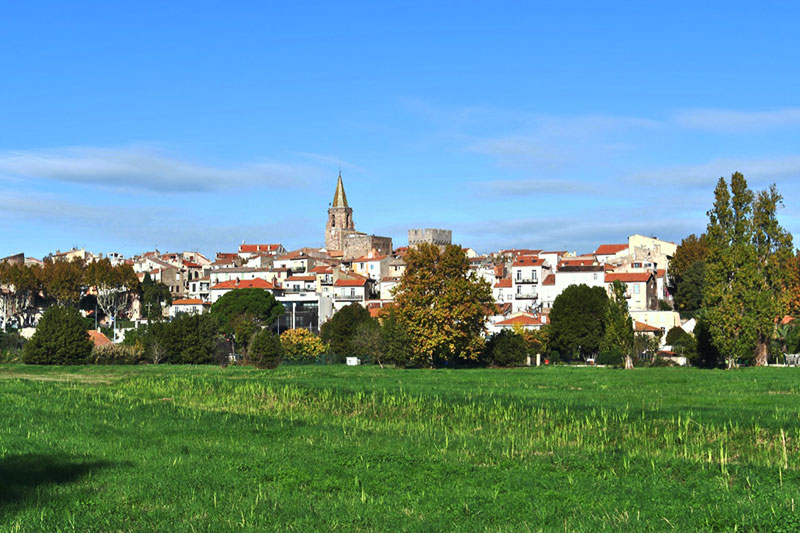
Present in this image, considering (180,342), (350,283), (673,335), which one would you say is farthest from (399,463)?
(350,283)

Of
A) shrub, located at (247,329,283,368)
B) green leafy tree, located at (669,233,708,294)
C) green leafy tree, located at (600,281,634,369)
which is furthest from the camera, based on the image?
green leafy tree, located at (669,233,708,294)

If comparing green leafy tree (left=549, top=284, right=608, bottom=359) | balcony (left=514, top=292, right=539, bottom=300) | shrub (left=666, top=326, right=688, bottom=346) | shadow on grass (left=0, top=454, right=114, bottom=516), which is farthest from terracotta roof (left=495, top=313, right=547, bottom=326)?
shadow on grass (left=0, top=454, right=114, bottom=516)

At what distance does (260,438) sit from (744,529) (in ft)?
41.8

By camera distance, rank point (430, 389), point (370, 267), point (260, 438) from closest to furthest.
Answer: point (260, 438)
point (430, 389)
point (370, 267)

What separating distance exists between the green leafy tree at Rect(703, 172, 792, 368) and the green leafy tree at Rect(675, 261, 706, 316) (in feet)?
191

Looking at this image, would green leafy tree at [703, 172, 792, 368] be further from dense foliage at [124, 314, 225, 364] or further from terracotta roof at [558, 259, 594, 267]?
terracotta roof at [558, 259, 594, 267]

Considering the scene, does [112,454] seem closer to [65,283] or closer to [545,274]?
[545,274]

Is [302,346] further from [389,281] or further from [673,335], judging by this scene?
[389,281]

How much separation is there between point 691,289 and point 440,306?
70003mm

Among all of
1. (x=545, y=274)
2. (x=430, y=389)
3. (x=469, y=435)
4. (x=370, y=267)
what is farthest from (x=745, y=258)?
(x=370, y=267)

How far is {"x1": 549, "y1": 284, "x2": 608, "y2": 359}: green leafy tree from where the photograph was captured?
9862cm

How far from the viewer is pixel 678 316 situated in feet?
386

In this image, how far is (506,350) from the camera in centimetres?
7312

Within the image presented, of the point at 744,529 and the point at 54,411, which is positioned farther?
the point at 54,411
